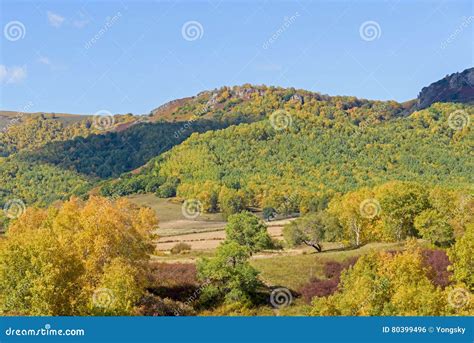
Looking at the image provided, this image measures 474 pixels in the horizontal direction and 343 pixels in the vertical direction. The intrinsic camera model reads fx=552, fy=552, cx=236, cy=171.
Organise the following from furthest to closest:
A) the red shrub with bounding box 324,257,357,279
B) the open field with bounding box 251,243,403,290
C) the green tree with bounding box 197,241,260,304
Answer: the red shrub with bounding box 324,257,357,279 → the open field with bounding box 251,243,403,290 → the green tree with bounding box 197,241,260,304

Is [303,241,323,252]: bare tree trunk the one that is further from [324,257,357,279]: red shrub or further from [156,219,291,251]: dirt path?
[156,219,291,251]: dirt path

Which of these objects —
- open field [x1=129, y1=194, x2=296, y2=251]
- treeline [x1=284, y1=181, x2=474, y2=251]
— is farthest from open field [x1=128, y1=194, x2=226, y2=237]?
treeline [x1=284, y1=181, x2=474, y2=251]

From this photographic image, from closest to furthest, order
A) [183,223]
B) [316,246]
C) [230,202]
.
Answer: [316,246] < [183,223] < [230,202]

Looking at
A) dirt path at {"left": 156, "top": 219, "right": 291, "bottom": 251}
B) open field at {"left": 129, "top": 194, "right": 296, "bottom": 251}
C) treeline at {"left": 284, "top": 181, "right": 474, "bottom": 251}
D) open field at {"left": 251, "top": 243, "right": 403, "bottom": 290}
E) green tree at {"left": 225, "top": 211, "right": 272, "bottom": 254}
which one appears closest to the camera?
open field at {"left": 251, "top": 243, "right": 403, "bottom": 290}

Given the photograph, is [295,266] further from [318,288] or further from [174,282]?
[174,282]

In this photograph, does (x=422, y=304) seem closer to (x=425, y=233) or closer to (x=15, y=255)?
(x=15, y=255)

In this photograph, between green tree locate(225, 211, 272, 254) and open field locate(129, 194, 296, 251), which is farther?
open field locate(129, 194, 296, 251)

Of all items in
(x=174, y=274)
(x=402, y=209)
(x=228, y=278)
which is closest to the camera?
(x=228, y=278)

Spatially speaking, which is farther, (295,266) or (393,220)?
(393,220)

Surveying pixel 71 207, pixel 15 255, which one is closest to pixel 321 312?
pixel 15 255

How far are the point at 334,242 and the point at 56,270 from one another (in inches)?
2710

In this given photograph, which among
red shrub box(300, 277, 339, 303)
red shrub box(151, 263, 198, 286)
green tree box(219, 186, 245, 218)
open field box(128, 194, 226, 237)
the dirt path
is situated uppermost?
green tree box(219, 186, 245, 218)

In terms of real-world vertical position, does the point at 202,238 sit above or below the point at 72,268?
below

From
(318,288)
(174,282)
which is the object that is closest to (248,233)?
(174,282)
